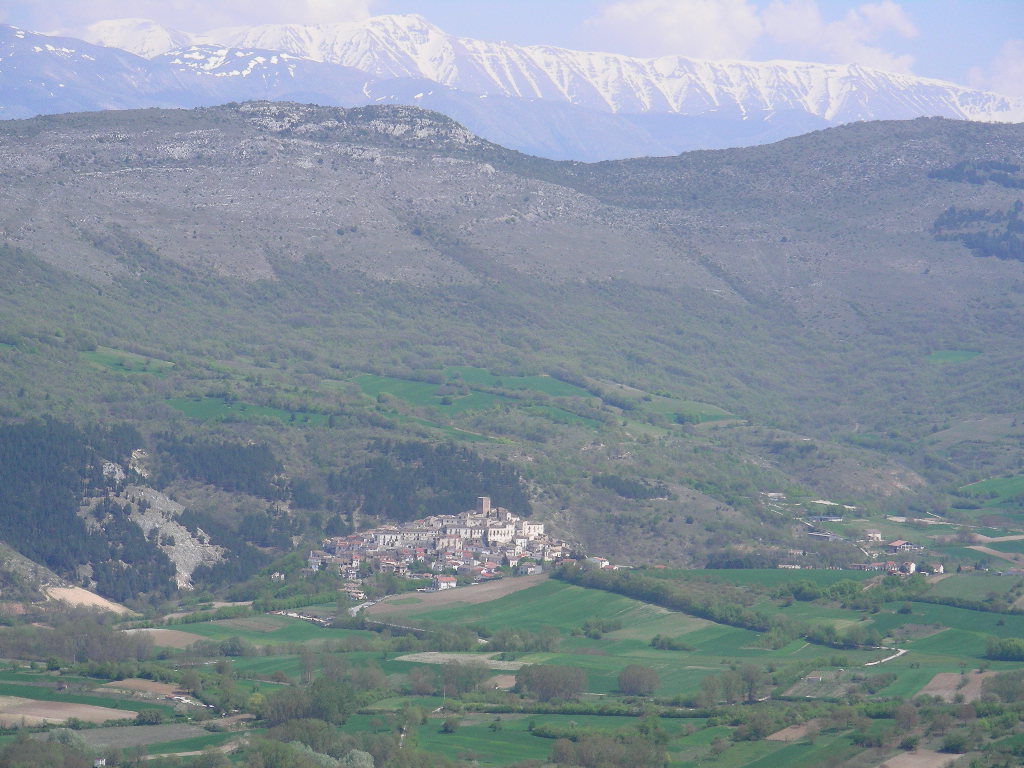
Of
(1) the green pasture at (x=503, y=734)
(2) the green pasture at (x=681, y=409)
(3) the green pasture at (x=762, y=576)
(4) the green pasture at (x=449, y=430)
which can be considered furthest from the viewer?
(2) the green pasture at (x=681, y=409)

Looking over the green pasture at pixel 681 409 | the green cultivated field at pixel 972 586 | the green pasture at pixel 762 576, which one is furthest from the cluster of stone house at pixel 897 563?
the green pasture at pixel 681 409

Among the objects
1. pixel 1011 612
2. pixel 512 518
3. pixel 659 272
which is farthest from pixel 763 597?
pixel 659 272

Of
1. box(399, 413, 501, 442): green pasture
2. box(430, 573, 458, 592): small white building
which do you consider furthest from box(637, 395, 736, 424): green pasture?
box(430, 573, 458, 592): small white building

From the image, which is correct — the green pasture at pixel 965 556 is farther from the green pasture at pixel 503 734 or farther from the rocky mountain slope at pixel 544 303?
the green pasture at pixel 503 734

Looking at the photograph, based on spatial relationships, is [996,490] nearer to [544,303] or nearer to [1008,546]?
[1008,546]

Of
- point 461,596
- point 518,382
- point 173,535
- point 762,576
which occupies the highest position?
point 518,382

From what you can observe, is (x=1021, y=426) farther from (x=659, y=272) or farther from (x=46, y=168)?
(x=46, y=168)

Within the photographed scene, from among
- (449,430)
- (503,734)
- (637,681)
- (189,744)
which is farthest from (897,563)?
(189,744)
